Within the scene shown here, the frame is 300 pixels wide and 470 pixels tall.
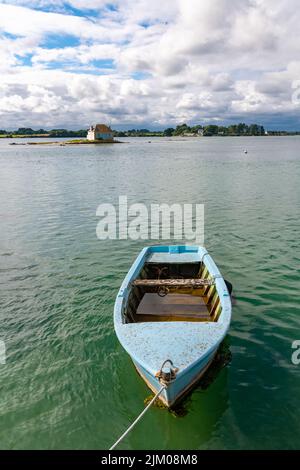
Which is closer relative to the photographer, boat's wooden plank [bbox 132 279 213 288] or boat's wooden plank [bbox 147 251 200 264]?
boat's wooden plank [bbox 132 279 213 288]

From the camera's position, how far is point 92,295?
1477 cm

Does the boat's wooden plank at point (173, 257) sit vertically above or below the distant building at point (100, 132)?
below

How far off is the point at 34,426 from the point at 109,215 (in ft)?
70.7

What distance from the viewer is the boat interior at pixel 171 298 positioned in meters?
11.8

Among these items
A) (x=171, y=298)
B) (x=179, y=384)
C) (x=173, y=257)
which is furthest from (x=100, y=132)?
(x=179, y=384)

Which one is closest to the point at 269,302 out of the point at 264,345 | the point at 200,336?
the point at 264,345

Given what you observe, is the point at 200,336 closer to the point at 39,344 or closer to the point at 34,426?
the point at 34,426

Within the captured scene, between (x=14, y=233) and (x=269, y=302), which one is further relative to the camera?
(x=14, y=233)

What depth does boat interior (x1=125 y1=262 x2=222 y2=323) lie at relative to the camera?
11.8 meters

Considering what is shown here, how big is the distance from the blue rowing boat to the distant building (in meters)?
179

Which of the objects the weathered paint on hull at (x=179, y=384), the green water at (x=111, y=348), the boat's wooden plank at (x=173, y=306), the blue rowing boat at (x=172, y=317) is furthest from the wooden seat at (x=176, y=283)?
the weathered paint on hull at (x=179, y=384)

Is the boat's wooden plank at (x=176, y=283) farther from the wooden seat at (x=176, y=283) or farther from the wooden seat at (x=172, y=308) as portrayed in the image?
the wooden seat at (x=172, y=308)

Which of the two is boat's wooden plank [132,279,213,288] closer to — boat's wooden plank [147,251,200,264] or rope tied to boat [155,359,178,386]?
boat's wooden plank [147,251,200,264]

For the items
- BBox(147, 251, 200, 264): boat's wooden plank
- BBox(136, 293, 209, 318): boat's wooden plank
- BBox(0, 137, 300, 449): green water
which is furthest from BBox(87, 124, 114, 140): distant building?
BBox(136, 293, 209, 318): boat's wooden plank
